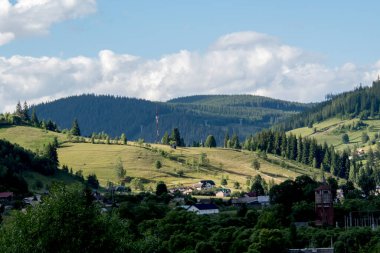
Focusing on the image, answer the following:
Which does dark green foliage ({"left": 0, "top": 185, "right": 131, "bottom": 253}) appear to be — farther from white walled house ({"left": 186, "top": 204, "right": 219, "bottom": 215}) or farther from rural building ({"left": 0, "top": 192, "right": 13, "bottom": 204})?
rural building ({"left": 0, "top": 192, "right": 13, "bottom": 204})

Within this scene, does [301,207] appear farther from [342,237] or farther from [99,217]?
[99,217]

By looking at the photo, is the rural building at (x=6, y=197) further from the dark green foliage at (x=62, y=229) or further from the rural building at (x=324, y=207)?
the dark green foliage at (x=62, y=229)

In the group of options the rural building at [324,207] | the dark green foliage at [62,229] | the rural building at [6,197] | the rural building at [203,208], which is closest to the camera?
the dark green foliage at [62,229]

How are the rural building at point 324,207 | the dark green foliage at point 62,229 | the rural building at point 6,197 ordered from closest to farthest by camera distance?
the dark green foliage at point 62,229
the rural building at point 324,207
the rural building at point 6,197

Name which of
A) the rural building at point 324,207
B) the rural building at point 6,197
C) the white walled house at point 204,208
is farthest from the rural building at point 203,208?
the rural building at point 6,197

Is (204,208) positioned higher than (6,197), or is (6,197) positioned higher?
(6,197)

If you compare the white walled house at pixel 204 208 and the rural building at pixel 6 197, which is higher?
the rural building at pixel 6 197

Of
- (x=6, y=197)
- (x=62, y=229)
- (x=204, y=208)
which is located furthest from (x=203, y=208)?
(x=62, y=229)

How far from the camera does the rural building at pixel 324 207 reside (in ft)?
501

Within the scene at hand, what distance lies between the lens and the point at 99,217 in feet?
247

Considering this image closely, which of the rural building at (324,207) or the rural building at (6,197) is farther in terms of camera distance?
the rural building at (6,197)

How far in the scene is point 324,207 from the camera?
507 feet

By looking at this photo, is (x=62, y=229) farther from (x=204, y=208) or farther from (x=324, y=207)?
(x=204, y=208)

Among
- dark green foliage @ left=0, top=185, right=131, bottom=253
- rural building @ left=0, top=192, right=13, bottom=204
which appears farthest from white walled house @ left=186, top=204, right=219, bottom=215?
dark green foliage @ left=0, top=185, right=131, bottom=253
